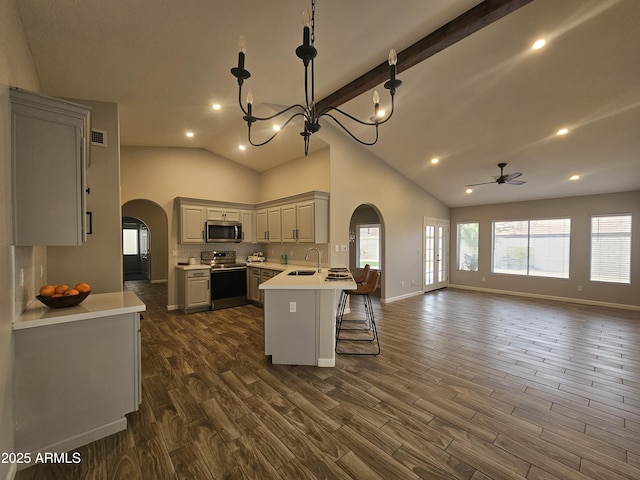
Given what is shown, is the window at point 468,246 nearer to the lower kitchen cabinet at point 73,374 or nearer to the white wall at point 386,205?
the white wall at point 386,205

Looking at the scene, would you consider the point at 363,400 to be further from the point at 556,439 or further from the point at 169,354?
the point at 169,354

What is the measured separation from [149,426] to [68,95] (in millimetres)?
3563

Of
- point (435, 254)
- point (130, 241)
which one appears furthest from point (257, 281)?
point (130, 241)

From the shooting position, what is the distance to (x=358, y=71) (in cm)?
350

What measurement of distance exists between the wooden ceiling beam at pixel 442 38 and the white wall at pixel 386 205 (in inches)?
54.6

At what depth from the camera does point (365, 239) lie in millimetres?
8719

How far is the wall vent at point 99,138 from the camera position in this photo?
10.3ft

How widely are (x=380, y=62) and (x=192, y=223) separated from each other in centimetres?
442

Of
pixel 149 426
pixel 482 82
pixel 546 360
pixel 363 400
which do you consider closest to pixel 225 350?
pixel 149 426

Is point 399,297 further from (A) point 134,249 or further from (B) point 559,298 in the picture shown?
(A) point 134,249

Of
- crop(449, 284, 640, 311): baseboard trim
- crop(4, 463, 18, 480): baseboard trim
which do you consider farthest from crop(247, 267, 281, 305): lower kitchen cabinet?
crop(449, 284, 640, 311): baseboard trim

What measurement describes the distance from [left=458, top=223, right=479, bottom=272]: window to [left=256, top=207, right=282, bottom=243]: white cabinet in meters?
5.74

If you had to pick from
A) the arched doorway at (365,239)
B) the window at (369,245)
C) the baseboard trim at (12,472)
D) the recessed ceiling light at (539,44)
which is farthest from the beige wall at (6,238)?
the window at (369,245)

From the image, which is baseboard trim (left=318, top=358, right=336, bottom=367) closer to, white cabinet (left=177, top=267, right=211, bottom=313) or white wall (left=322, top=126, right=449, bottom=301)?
white wall (left=322, top=126, right=449, bottom=301)
